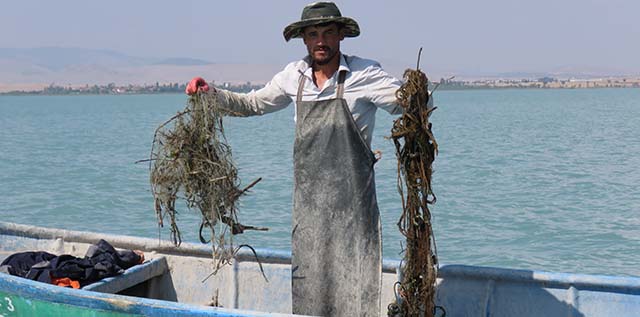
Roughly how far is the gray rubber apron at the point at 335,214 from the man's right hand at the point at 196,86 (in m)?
0.61

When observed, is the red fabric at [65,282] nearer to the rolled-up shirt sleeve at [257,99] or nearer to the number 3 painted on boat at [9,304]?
the number 3 painted on boat at [9,304]

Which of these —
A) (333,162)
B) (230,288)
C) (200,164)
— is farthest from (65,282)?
(333,162)

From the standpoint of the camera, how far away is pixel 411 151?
422cm

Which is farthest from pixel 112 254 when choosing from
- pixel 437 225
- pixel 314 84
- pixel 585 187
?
pixel 585 187

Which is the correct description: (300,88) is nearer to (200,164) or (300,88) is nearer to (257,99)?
(257,99)

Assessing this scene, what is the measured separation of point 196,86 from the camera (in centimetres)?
472

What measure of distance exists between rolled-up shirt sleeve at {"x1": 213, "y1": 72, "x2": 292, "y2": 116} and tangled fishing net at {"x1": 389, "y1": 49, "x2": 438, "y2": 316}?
0.85 m

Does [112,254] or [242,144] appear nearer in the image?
[112,254]

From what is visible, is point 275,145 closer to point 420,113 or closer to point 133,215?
point 133,215

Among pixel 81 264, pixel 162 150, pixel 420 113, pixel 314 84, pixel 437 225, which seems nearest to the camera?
pixel 420 113

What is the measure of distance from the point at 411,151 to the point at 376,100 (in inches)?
14.0

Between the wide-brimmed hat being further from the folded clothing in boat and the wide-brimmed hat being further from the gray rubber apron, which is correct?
the folded clothing in boat

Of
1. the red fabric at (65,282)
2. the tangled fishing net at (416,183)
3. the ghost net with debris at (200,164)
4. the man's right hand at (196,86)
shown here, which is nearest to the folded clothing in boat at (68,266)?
the red fabric at (65,282)

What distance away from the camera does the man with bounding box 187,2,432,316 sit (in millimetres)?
4395
